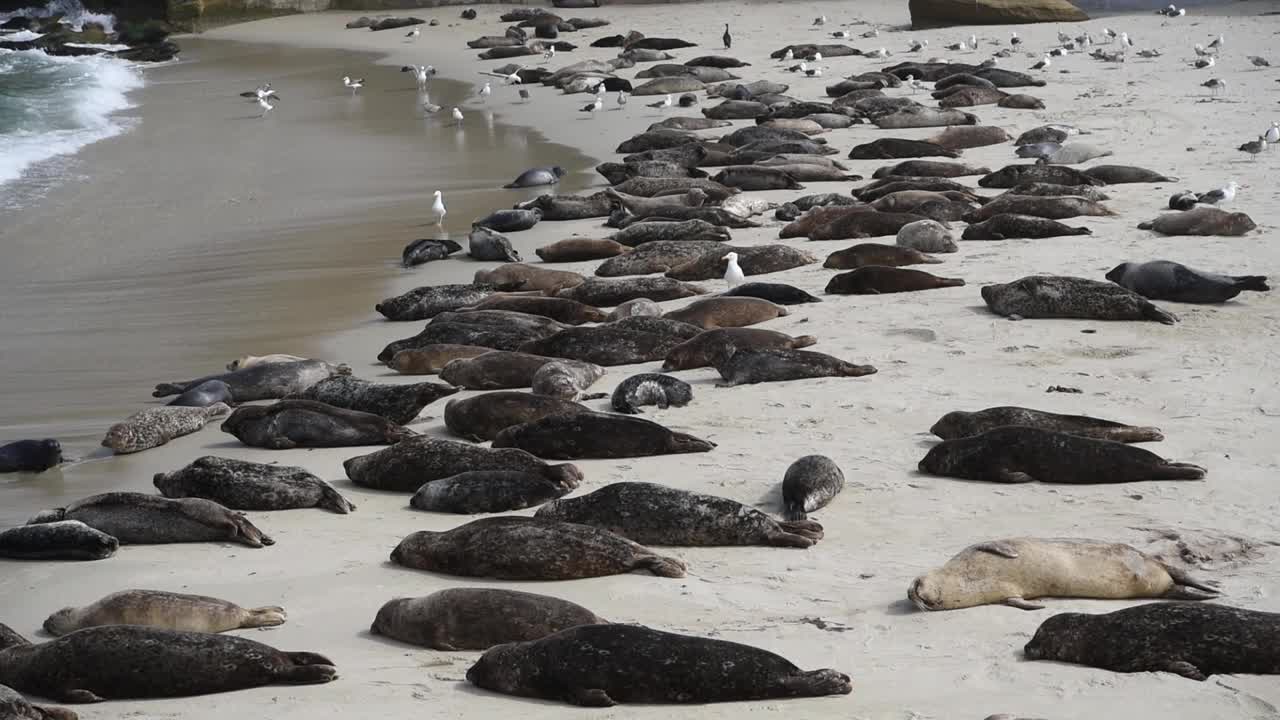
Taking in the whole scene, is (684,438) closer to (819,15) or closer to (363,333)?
(363,333)

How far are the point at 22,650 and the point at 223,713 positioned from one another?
74cm

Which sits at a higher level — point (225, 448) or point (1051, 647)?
point (1051, 647)

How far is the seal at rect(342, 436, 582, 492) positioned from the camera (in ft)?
19.6

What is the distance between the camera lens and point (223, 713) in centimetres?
394

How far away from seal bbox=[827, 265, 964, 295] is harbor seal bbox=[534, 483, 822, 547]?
13.5ft

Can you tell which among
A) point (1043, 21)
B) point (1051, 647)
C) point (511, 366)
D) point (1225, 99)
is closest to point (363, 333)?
point (511, 366)

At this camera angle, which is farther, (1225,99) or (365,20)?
(365,20)

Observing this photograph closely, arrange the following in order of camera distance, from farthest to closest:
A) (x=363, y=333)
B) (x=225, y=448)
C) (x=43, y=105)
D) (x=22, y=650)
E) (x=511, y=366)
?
(x=43, y=105) < (x=363, y=333) < (x=511, y=366) < (x=225, y=448) < (x=22, y=650)

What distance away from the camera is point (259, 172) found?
16.1m

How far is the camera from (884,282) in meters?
9.24

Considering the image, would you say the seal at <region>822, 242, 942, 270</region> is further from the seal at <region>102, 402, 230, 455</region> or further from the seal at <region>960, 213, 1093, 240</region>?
the seal at <region>102, 402, 230, 455</region>

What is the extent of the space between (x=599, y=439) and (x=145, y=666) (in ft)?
8.54

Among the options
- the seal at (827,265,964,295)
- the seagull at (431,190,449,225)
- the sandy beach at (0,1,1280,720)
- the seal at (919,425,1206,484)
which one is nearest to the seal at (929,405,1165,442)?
the sandy beach at (0,1,1280,720)

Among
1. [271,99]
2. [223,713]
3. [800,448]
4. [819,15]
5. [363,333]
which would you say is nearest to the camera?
[223,713]
